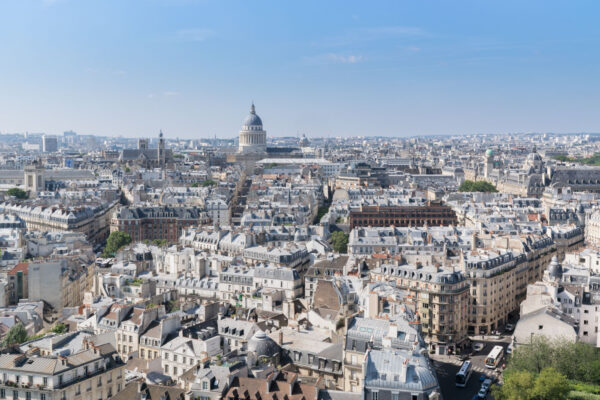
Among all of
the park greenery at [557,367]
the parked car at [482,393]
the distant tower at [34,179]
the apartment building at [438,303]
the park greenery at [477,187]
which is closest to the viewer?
the park greenery at [557,367]

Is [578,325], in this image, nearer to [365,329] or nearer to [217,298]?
[365,329]

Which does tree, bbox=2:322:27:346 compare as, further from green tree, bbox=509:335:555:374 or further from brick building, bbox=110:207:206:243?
brick building, bbox=110:207:206:243

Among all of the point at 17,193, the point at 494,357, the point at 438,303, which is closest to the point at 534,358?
the point at 494,357

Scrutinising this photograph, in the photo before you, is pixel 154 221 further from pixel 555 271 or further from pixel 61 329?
pixel 555 271

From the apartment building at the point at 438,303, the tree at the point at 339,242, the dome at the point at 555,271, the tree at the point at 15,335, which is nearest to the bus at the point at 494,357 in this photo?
the apartment building at the point at 438,303

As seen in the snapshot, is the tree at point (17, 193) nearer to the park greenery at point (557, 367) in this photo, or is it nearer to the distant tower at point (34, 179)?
the distant tower at point (34, 179)

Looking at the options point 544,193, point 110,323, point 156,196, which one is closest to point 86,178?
point 156,196

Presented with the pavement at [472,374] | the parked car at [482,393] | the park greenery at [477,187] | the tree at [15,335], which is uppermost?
the park greenery at [477,187]
